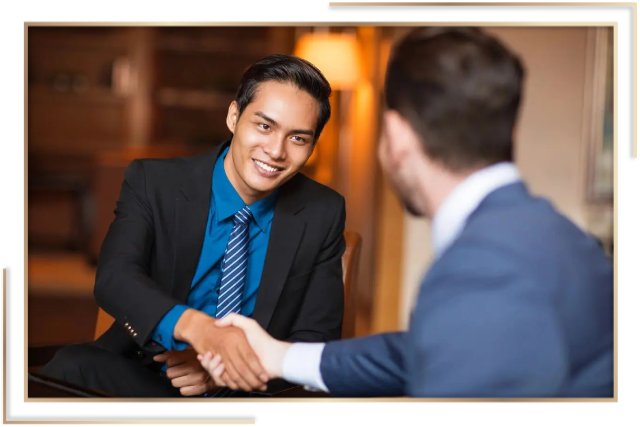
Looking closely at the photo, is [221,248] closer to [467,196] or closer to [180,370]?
[180,370]

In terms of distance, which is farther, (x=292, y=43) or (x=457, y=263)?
(x=292, y=43)

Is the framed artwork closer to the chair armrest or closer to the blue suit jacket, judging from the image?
the blue suit jacket

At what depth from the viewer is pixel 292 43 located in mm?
5812

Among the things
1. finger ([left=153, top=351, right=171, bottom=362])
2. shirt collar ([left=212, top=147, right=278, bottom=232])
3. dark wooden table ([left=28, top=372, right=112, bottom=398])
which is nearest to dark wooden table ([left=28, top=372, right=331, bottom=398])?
dark wooden table ([left=28, top=372, right=112, bottom=398])

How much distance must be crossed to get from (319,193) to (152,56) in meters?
4.19

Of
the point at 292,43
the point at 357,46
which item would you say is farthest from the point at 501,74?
the point at 292,43

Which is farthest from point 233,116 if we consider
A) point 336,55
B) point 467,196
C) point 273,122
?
point 336,55

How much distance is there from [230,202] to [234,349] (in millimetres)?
404

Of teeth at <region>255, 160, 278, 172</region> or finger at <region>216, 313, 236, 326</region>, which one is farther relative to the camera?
teeth at <region>255, 160, 278, 172</region>

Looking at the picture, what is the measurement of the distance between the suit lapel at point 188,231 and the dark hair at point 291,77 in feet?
0.77

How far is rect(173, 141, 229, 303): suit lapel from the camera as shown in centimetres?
171

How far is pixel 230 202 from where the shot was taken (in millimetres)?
1761

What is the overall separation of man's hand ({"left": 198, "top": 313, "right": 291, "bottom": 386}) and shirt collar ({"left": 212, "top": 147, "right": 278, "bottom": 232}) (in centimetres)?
31
